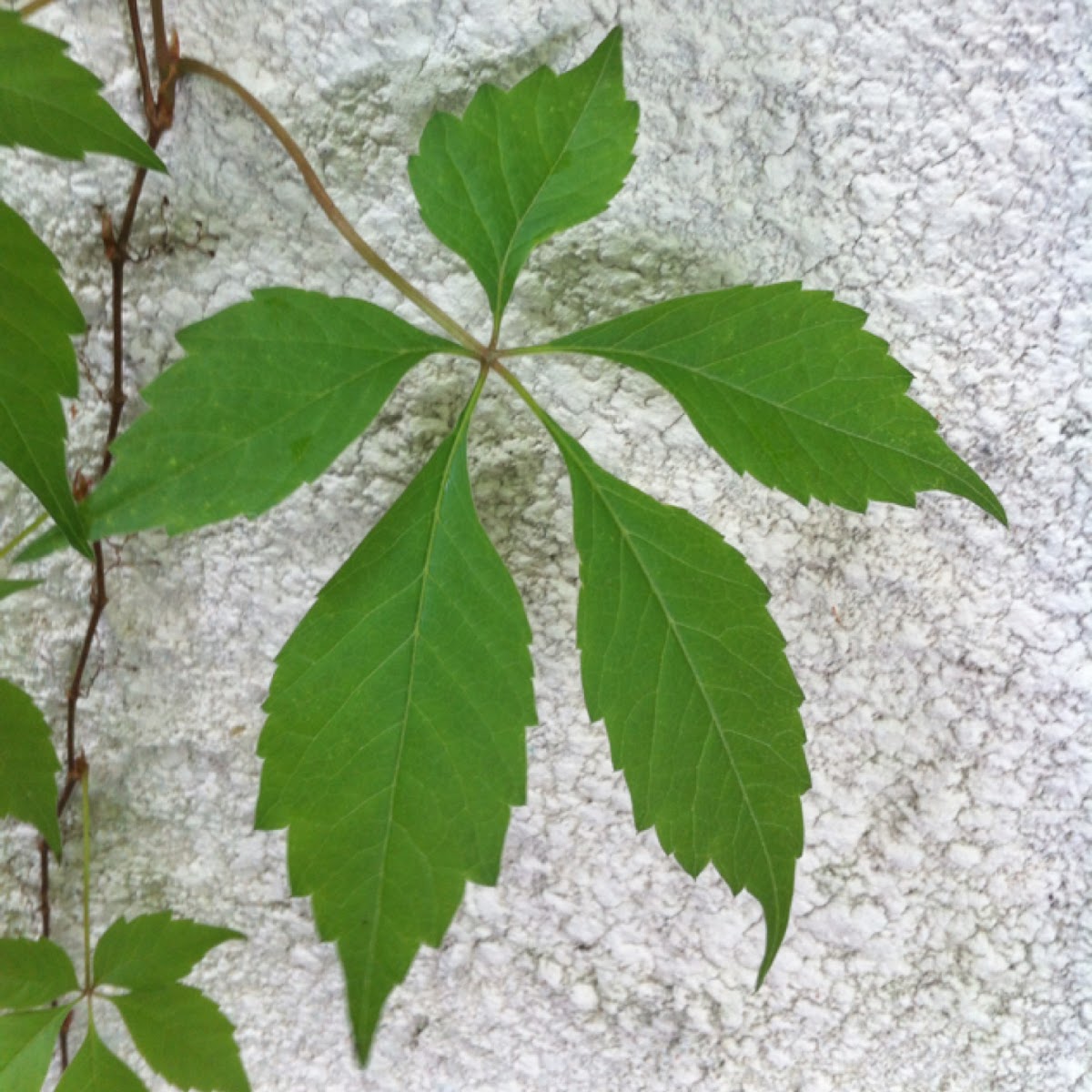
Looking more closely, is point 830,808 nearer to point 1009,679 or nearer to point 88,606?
point 1009,679

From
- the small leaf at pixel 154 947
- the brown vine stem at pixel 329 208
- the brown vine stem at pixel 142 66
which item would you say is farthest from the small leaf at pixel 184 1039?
the brown vine stem at pixel 142 66

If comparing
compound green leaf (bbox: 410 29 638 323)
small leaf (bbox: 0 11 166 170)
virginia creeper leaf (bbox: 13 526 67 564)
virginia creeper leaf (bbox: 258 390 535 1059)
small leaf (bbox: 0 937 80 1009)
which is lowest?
small leaf (bbox: 0 937 80 1009)

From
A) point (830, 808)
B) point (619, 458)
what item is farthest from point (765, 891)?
point (619, 458)

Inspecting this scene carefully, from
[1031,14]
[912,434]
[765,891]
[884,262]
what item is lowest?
[765,891]

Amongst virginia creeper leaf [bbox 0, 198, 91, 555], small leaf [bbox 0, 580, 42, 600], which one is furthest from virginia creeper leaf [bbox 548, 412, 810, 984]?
small leaf [bbox 0, 580, 42, 600]

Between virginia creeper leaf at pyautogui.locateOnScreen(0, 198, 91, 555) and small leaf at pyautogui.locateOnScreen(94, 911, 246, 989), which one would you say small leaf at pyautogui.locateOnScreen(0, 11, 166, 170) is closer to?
virginia creeper leaf at pyautogui.locateOnScreen(0, 198, 91, 555)

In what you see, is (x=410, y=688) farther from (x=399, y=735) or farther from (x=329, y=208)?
(x=329, y=208)

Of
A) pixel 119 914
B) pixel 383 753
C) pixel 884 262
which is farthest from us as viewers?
pixel 119 914

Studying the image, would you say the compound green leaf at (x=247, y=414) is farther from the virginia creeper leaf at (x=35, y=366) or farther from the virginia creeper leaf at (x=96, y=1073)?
the virginia creeper leaf at (x=96, y=1073)
